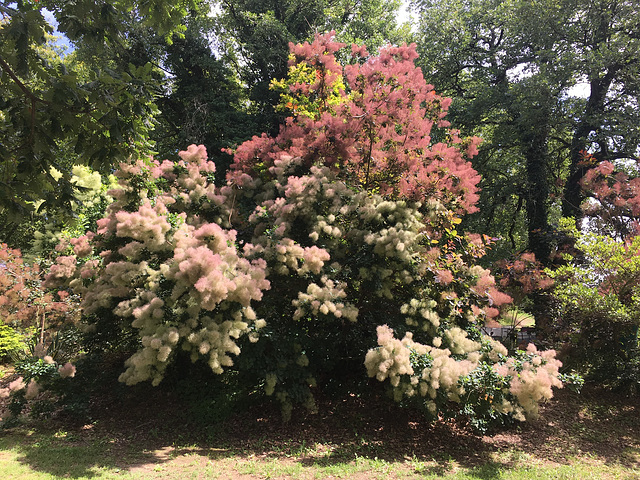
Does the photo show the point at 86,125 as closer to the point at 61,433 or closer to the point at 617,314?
the point at 61,433

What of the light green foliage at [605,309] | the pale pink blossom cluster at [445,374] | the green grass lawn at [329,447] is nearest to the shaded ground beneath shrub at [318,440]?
the green grass lawn at [329,447]

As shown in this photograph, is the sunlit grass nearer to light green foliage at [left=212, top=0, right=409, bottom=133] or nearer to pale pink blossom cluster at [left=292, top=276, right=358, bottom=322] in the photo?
pale pink blossom cluster at [left=292, top=276, right=358, bottom=322]

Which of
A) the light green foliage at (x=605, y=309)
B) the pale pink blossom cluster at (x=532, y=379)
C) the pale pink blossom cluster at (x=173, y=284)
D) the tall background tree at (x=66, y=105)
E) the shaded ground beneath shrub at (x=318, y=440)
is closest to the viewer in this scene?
the tall background tree at (x=66, y=105)

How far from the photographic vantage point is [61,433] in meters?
5.80

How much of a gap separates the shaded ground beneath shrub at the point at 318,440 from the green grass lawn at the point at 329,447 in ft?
0.05

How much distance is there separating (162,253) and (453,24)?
13.7 m

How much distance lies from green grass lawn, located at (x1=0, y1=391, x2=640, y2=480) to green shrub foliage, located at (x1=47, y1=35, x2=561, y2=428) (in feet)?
1.65

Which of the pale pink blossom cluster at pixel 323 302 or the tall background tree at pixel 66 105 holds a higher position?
the tall background tree at pixel 66 105

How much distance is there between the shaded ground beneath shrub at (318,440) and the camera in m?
4.84

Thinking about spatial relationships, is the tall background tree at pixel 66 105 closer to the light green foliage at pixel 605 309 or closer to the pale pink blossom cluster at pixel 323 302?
the pale pink blossom cluster at pixel 323 302

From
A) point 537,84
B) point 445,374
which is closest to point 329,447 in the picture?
point 445,374

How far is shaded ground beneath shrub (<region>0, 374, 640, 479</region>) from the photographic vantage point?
15.9ft

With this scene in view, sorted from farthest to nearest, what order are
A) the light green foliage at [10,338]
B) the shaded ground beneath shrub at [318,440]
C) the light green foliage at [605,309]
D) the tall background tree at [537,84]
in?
the tall background tree at [537,84], the light green foliage at [10,338], the light green foliage at [605,309], the shaded ground beneath shrub at [318,440]

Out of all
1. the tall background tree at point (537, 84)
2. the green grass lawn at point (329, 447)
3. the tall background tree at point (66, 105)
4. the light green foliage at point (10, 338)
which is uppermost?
the tall background tree at point (537, 84)
